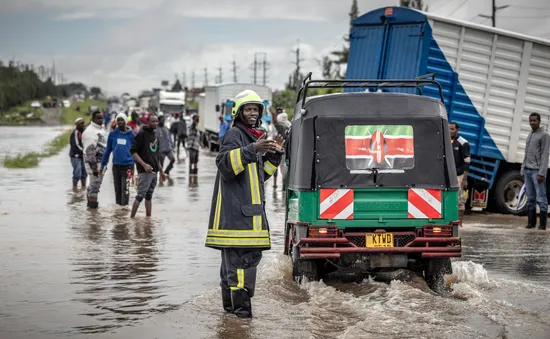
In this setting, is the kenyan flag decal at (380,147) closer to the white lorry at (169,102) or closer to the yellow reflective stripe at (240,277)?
the yellow reflective stripe at (240,277)

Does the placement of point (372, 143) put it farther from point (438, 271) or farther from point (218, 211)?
point (218, 211)

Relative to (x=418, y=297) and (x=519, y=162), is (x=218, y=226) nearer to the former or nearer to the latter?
(x=418, y=297)

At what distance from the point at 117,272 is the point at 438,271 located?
3.69 meters

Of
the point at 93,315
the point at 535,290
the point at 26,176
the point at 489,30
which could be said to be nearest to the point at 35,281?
the point at 93,315

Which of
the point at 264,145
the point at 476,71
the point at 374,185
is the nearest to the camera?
the point at 264,145

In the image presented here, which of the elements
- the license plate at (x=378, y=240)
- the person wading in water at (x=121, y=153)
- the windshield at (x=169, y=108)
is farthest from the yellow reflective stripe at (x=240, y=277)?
the windshield at (x=169, y=108)

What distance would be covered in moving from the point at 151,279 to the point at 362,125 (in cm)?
294

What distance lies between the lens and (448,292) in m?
9.84

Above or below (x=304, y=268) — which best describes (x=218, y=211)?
above

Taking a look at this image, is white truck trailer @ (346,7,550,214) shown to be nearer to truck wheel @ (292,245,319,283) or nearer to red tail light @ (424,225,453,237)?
red tail light @ (424,225,453,237)

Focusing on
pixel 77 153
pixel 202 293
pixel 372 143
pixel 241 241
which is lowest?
pixel 202 293

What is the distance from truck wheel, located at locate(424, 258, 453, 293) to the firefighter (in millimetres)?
2542

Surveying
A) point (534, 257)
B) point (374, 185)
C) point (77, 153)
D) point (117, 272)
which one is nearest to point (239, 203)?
point (374, 185)

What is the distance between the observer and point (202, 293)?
377 inches
